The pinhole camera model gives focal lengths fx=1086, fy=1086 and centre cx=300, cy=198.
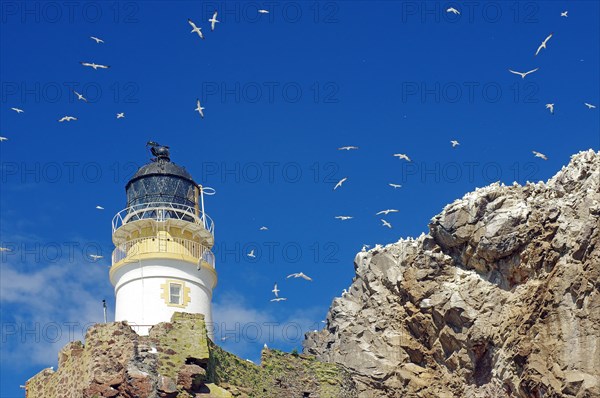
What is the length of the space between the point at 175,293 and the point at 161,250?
1.90 metres

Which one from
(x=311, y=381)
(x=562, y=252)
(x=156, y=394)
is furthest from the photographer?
(x=311, y=381)

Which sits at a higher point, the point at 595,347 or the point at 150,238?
the point at 150,238

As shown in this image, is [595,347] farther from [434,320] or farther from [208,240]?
[208,240]

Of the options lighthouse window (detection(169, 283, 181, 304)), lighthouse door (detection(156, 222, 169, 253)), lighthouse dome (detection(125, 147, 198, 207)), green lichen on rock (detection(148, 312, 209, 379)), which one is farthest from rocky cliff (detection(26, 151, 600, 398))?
lighthouse dome (detection(125, 147, 198, 207))

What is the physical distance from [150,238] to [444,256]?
1243 cm

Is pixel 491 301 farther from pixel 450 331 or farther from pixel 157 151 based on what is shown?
pixel 157 151

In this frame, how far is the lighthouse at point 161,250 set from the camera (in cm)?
Result: 4403

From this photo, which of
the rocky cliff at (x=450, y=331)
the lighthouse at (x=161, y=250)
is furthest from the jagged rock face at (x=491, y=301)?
the lighthouse at (x=161, y=250)

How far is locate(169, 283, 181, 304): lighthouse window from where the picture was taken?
4406cm

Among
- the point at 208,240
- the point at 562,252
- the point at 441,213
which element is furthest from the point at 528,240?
the point at 208,240

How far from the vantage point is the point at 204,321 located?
42.8 metres

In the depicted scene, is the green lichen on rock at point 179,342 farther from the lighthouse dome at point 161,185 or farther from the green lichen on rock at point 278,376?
the lighthouse dome at point 161,185

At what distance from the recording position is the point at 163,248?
1768 inches

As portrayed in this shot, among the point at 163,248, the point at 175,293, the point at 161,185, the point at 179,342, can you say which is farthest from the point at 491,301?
the point at 161,185
